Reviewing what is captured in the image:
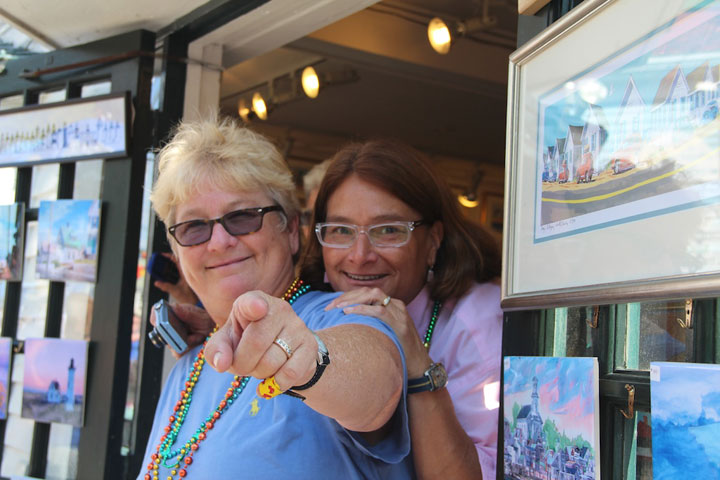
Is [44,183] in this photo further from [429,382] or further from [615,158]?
[615,158]

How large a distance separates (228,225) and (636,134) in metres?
1.03

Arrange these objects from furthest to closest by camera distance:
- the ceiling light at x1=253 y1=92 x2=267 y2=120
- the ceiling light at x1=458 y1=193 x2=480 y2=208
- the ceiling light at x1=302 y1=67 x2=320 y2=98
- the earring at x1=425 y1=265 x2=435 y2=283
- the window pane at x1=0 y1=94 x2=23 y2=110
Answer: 1. the ceiling light at x1=458 y1=193 x2=480 y2=208
2. the ceiling light at x1=253 y1=92 x2=267 y2=120
3. the ceiling light at x1=302 y1=67 x2=320 y2=98
4. the window pane at x1=0 y1=94 x2=23 y2=110
5. the earring at x1=425 y1=265 x2=435 y2=283

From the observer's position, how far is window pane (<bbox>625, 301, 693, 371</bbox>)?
0.87 metres

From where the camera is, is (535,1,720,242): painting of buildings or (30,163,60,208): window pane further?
(30,163,60,208): window pane

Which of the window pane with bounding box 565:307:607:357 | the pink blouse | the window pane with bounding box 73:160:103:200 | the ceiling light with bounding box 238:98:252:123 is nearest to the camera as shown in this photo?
the window pane with bounding box 565:307:607:357

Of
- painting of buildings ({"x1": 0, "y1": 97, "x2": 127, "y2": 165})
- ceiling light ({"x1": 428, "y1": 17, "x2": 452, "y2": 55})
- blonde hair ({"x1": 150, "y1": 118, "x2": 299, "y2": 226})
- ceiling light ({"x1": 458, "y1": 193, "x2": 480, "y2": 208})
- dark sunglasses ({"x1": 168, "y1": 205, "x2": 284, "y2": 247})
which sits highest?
ceiling light ({"x1": 428, "y1": 17, "x2": 452, "y2": 55})

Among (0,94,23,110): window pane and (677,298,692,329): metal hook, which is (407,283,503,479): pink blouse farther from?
(0,94,23,110): window pane

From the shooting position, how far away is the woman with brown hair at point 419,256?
1.67 meters

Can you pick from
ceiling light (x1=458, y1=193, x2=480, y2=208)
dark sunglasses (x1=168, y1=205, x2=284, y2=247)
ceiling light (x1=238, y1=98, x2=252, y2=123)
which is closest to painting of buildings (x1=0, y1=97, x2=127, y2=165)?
dark sunglasses (x1=168, y1=205, x2=284, y2=247)

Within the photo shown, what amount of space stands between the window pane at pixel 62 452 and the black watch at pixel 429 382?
1600mm

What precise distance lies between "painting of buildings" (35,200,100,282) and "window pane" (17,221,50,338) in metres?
0.10

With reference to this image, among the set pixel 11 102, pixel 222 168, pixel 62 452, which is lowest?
pixel 62 452

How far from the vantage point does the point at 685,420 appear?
2.66 ft

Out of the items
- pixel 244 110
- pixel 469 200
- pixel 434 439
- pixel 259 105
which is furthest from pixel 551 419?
pixel 469 200
